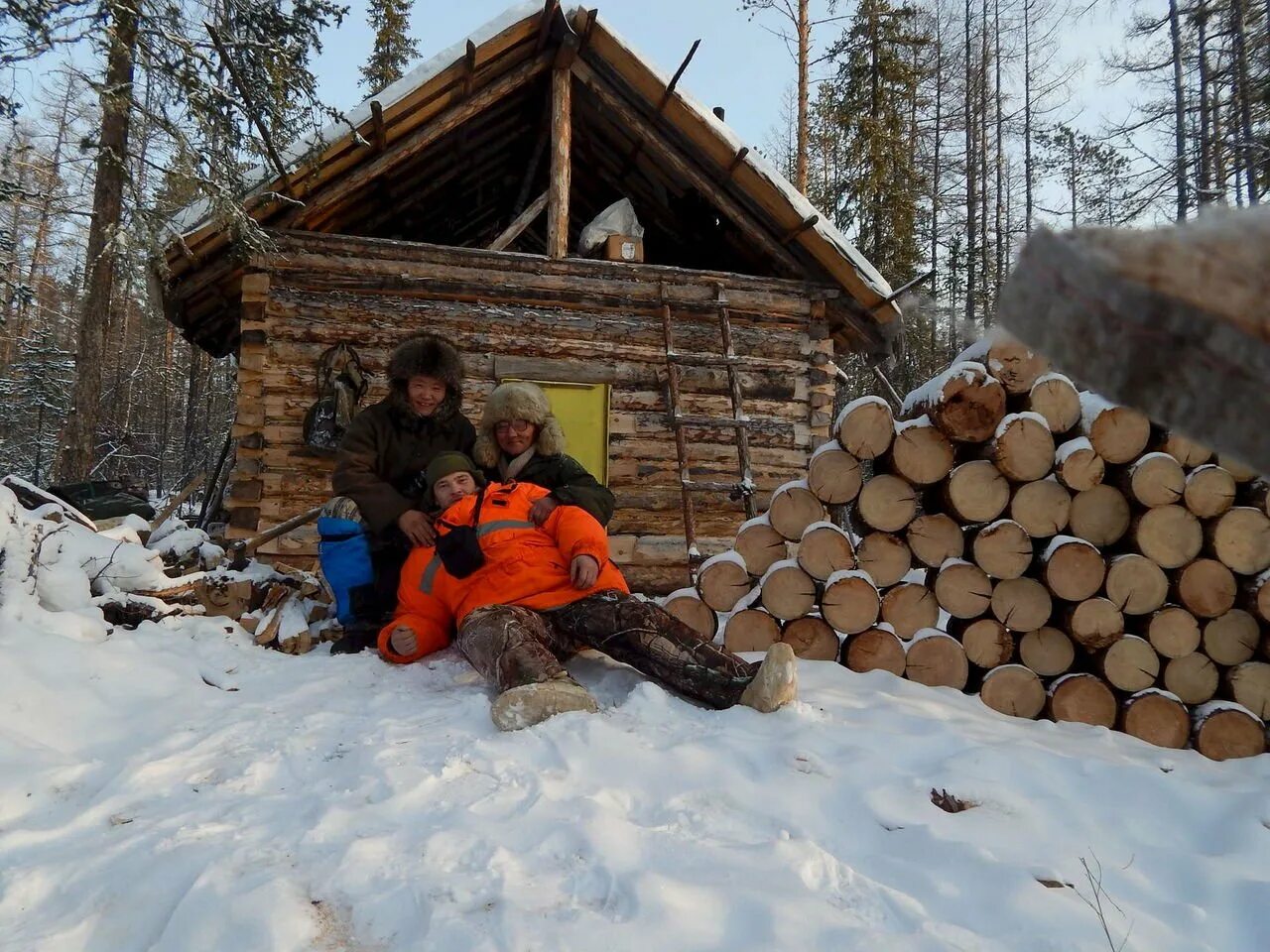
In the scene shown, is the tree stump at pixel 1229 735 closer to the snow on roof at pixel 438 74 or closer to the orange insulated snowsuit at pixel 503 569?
the orange insulated snowsuit at pixel 503 569

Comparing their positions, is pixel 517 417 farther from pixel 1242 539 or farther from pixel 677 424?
pixel 1242 539

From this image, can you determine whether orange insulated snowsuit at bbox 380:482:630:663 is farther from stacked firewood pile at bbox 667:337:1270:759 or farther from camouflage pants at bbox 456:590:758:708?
stacked firewood pile at bbox 667:337:1270:759

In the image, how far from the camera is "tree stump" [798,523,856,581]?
3.71 metres

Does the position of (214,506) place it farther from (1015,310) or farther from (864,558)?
(1015,310)

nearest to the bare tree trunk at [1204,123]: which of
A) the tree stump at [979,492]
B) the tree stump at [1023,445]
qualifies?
the tree stump at [1023,445]

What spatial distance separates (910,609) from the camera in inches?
144

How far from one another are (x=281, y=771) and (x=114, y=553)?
2.50m

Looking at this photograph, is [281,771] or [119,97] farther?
[119,97]

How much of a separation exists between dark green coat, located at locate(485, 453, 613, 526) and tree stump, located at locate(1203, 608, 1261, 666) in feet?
9.35

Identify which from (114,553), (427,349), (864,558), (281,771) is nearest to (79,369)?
(114,553)

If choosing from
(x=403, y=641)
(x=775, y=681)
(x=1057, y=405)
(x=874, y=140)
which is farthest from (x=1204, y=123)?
(x=403, y=641)

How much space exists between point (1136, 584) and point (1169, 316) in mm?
3516

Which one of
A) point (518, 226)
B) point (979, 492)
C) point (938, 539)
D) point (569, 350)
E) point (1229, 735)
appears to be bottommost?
point (1229, 735)

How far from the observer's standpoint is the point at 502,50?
6.50 metres
